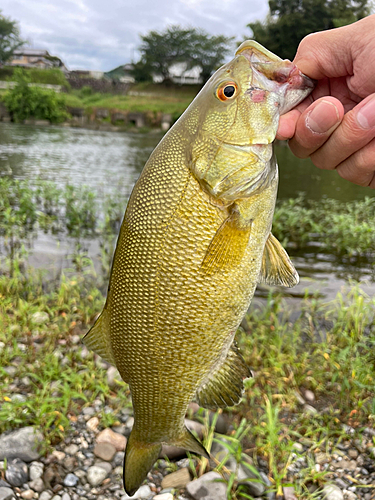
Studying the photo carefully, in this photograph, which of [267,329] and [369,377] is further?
[267,329]

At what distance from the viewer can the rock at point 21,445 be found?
→ 2854 millimetres

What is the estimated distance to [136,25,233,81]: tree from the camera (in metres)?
72.4

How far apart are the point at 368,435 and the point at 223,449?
4.28 feet

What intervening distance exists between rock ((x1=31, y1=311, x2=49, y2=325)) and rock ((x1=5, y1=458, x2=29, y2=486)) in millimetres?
1805

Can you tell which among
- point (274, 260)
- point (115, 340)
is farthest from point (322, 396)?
point (115, 340)

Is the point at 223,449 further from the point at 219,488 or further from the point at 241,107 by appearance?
the point at 241,107

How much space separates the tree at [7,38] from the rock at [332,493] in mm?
87299

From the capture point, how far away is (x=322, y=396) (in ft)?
12.4

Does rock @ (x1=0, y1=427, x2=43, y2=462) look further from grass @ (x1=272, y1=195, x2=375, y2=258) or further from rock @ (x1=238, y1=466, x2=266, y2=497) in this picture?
grass @ (x1=272, y1=195, x2=375, y2=258)

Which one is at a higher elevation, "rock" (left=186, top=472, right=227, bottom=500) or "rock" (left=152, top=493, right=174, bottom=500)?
"rock" (left=186, top=472, right=227, bottom=500)

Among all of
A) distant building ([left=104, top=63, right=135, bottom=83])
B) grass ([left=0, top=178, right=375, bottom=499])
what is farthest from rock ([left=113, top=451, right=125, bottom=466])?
distant building ([left=104, top=63, right=135, bottom=83])


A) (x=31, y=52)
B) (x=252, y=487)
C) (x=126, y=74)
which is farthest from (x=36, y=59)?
(x=252, y=487)

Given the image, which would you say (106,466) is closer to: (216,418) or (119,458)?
(119,458)

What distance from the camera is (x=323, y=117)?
5.97 ft
